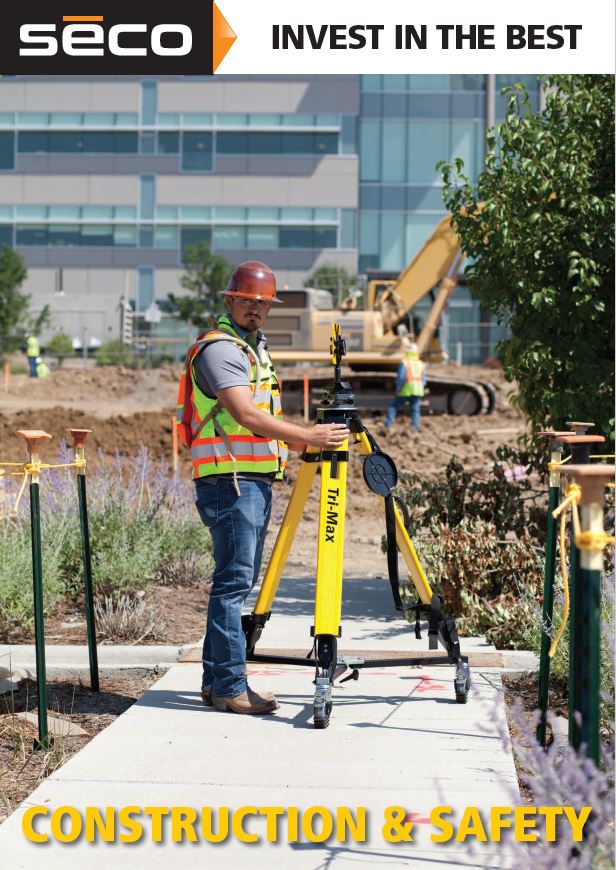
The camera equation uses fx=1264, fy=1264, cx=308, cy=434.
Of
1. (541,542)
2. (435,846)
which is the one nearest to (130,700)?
(435,846)

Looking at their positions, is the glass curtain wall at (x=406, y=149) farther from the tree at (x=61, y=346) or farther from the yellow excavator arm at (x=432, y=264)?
the yellow excavator arm at (x=432, y=264)

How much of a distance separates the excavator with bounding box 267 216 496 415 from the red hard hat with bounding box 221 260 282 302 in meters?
21.9

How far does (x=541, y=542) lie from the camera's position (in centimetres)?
764

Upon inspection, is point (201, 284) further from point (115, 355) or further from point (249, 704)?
point (249, 704)

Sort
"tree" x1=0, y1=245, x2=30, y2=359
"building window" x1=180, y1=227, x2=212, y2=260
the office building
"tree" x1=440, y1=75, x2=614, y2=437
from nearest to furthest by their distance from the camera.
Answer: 1. "tree" x1=440, y1=75, x2=614, y2=437
2. "tree" x1=0, y1=245, x2=30, y2=359
3. the office building
4. "building window" x1=180, y1=227, x2=212, y2=260

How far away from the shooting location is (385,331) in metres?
28.3

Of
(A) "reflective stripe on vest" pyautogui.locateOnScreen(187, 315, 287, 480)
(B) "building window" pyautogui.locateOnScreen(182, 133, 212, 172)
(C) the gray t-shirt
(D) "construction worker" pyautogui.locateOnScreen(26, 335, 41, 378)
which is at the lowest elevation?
(A) "reflective stripe on vest" pyautogui.locateOnScreen(187, 315, 287, 480)

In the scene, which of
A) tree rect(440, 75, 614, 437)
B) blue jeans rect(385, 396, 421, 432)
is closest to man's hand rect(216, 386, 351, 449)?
tree rect(440, 75, 614, 437)

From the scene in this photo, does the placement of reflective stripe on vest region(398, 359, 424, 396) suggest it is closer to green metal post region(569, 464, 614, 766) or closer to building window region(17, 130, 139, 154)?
green metal post region(569, 464, 614, 766)

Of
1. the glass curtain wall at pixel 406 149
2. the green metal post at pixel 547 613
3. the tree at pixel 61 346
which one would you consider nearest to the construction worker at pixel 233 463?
the green metal post at pixel 547 613

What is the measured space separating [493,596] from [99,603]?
227 cm

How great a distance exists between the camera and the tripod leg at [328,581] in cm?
504

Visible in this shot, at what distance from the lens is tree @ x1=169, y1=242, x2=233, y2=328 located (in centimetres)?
5012

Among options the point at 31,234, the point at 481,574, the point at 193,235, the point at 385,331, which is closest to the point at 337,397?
the point at 481,574
